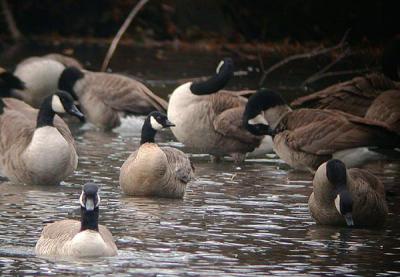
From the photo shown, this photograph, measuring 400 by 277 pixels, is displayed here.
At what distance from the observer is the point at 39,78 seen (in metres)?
21.7

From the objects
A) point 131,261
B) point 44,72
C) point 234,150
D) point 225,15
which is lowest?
point 131,261

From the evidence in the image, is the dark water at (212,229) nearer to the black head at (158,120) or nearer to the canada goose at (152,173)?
the canada goose at (152,173)

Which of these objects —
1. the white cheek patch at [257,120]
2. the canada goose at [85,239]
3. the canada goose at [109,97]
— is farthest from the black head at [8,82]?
the canada goose at [85,239]

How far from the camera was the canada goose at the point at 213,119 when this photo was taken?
1645cm

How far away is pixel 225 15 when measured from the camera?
28344 mm

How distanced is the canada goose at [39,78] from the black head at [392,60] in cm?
583

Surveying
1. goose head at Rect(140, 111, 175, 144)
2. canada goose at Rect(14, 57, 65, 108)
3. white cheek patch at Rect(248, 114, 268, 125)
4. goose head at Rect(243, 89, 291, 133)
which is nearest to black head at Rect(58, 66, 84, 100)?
canada goose at Rect(14, 57, 65, 108)

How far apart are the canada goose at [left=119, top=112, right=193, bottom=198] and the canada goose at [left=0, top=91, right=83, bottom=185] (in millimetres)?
956

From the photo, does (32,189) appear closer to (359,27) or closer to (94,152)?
(94,152)

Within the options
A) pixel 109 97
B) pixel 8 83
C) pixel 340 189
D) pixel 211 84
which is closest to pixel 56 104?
pixel 211 84

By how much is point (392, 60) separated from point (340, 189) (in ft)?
26.9

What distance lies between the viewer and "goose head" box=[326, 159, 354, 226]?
451 inches

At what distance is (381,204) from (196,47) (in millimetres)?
16798

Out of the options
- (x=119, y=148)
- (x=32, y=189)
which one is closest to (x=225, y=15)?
(x=119, y=148)
